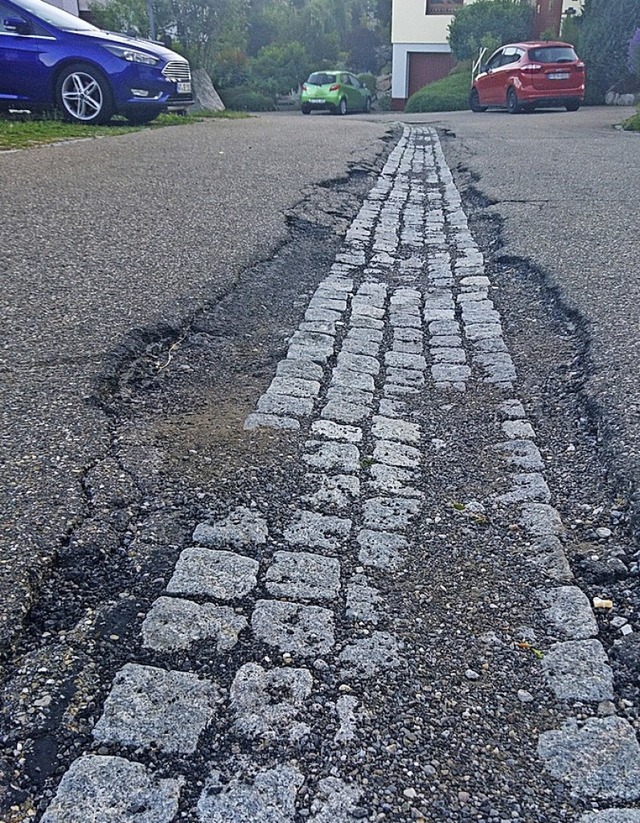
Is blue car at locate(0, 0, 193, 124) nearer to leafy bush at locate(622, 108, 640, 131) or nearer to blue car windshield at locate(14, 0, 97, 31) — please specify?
blue car windshield at locate(14, 0, 97, 31)

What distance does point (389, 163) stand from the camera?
10.0 m

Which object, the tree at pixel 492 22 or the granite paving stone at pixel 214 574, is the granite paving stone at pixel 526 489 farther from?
the tree at pixel 492 22

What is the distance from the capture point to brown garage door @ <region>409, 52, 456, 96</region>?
1411 inches

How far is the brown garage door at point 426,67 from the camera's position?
35844 millimetres

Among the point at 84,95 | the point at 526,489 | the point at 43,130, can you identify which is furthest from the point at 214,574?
the point at 84,95

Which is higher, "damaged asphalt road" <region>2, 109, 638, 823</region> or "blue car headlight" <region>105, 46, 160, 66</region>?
"blue car headlight" <region>105, 46, 160, 66</region>

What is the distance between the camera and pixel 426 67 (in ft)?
118

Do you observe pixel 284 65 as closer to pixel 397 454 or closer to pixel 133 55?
pixel 133 55

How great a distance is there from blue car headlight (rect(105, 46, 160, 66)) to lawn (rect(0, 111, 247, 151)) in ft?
3.02

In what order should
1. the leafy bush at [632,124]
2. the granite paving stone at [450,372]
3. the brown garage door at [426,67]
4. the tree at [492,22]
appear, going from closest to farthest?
the granite paving stone at [450,372] < the leafy bush at [632,124] < the tree at [492,22] < the brown garage door at [426,67]

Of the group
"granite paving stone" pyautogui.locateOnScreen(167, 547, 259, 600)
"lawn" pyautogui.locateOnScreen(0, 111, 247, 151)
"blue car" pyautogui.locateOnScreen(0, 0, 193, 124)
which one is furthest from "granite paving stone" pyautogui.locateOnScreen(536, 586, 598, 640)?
"blue car" pyautogui.locateOnScreen(0, 0, 193, 124)

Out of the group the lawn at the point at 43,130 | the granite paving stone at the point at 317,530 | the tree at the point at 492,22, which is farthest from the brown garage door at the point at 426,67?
the granite paving stone at the point at 317,530

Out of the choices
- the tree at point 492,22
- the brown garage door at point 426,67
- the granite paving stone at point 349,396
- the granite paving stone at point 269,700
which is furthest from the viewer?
the brown garage door at point 426,67

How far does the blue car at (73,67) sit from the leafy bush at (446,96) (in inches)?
659
